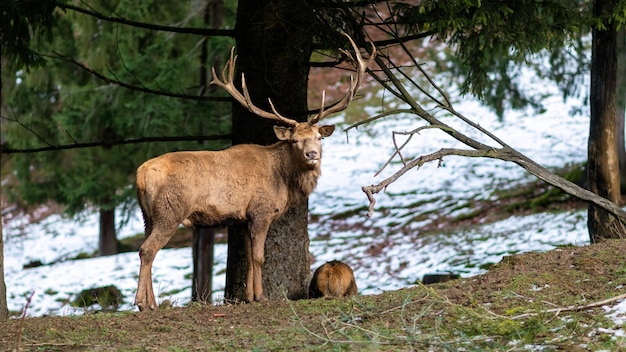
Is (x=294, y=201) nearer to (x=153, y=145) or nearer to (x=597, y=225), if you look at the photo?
(x=597, y=225)

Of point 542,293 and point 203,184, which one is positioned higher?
point 203,184

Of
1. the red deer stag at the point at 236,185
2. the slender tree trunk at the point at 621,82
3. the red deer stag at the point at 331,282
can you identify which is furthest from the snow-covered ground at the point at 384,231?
the red deer stag at the point at 236,185

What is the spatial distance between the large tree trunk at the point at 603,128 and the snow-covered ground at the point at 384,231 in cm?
376

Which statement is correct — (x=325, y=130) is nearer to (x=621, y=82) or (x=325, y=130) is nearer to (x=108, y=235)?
(x=621, y=82)

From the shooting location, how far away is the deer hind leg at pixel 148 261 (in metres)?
7.54

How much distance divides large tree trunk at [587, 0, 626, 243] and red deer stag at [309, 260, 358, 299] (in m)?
3.25

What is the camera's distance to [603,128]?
34.0 ft

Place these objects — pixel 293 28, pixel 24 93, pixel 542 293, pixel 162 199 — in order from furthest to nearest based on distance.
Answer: pixel 24 93 → pixel 293 28 → pixel 162 199 → pixel 542 293

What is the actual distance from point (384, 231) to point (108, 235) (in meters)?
8.14

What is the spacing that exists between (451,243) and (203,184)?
37.8 ft

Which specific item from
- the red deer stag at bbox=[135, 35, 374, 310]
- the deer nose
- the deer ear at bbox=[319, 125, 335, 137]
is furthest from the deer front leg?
the deer ear at bbox=[319, 125, 335, 137]

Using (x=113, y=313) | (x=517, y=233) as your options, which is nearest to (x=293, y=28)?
Answer: (x=113, y=313)

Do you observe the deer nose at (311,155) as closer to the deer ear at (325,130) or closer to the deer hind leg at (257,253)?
the deer ear at (325,130)

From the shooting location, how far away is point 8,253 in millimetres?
26266
